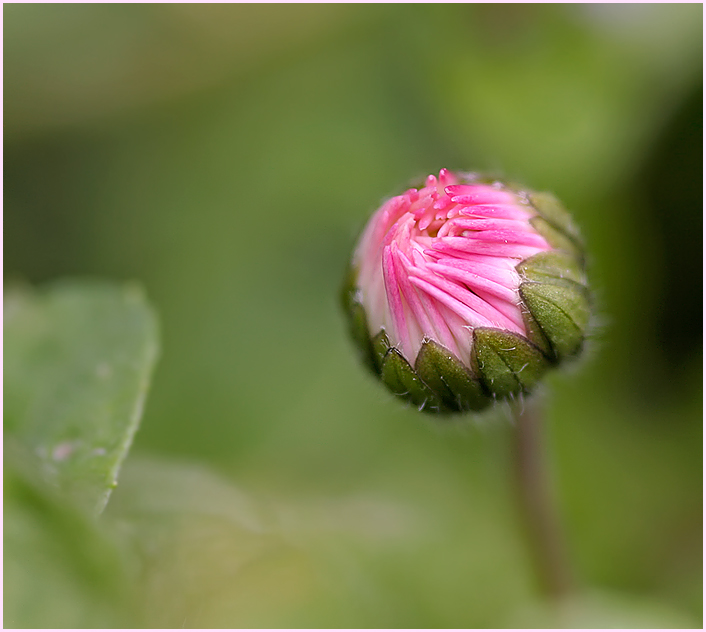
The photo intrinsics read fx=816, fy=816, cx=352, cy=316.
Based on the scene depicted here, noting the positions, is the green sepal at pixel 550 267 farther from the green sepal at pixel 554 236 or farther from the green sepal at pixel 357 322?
the green sepal at pixel 357 322

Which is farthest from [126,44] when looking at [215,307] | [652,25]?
[652,25]

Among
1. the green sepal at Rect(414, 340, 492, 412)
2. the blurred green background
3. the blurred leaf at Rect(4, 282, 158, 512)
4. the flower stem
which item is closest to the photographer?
the green sepal at Rect(414, 340, 492, 412)

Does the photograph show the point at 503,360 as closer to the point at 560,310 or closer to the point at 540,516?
the point at 560,310

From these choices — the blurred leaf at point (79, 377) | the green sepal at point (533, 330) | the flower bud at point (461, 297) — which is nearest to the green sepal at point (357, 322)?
the flower bud at point (461, 297)

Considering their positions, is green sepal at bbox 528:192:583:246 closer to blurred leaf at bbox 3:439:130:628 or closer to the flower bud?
the flower bud

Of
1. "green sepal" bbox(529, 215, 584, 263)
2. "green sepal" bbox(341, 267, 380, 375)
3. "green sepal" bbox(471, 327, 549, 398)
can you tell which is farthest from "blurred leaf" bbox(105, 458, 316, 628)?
"green sepal" bbox(529, 215, 584, 263)

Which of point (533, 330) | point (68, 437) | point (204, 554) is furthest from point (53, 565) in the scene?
point (533, 330)

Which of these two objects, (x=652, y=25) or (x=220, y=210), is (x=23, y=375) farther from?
(x=652, y=25)
